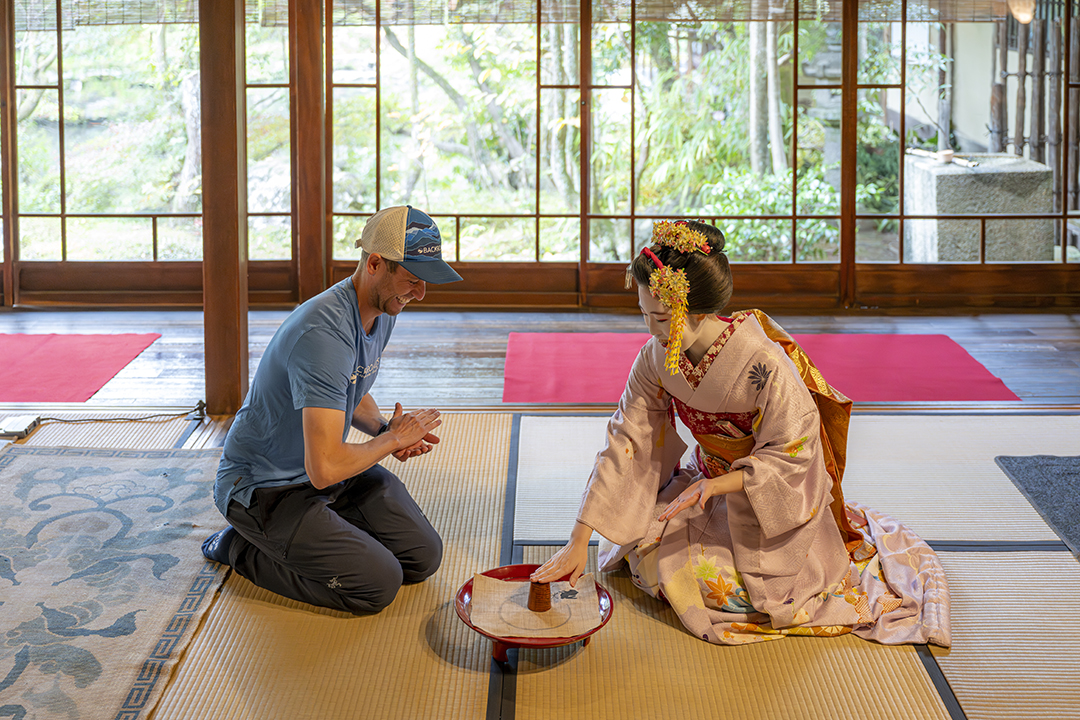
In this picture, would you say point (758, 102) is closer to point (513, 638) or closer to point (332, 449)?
point (332, 449)

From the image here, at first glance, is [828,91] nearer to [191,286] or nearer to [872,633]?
[191,286]

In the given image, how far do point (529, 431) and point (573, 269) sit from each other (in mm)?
2252

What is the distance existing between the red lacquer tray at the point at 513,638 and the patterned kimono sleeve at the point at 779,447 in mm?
Answer: 381

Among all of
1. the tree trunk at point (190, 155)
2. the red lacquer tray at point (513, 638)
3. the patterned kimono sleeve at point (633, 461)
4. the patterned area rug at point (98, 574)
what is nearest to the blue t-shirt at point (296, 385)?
the patterned area rug at point (98, 574)

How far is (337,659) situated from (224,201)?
2.01 m

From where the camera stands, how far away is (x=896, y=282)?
5.55 m

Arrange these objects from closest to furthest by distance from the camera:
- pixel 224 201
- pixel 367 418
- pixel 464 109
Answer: pixel 367 418 < pixel 224 201 < pixel 464 109

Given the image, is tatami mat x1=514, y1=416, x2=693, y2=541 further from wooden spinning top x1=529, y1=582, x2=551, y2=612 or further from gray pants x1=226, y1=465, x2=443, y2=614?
wooden spinning top x1=529, y1=582, x2=551, y2=612

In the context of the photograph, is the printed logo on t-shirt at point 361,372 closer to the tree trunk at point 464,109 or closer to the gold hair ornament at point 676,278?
the gold hair ornament at point 676,278

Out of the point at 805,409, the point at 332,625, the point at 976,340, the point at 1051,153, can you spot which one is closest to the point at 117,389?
the point at 332,625

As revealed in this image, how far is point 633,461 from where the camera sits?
92.5 inches

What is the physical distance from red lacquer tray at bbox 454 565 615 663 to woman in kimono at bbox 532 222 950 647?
0.09 m

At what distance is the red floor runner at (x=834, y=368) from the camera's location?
12.9 ft

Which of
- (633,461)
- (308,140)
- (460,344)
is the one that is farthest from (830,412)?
(308,140)
